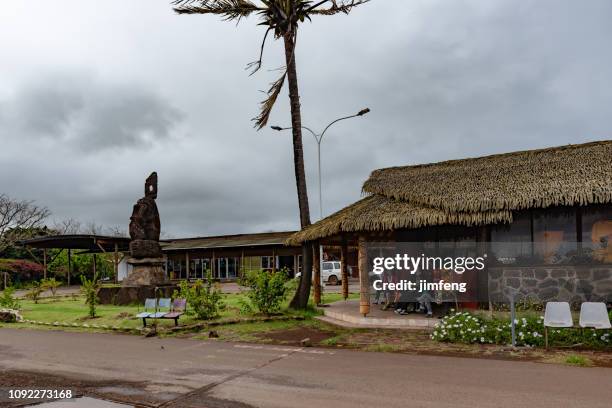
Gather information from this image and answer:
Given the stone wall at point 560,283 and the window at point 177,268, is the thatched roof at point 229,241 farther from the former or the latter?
the stone wall at point 560,283

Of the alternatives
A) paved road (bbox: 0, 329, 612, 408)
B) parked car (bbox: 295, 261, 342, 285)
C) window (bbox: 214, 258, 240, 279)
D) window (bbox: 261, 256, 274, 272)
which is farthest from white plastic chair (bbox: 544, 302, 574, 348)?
window (bbox: 214, 258, 240, 279)

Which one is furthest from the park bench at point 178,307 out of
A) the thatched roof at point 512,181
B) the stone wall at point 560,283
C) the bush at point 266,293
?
the stone wall at point 560,283

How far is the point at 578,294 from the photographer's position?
12.1 metres

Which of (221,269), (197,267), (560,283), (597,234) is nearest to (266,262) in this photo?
(221,269)

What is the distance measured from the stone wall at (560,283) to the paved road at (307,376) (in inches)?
181

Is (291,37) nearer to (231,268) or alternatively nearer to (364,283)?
(364,283)

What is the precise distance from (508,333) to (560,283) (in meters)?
3.13

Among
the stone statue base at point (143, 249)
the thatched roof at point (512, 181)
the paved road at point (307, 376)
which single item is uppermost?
the thatched roof at point (512, 181)

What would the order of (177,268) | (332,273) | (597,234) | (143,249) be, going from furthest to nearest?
(177,268)
(332,273)
(143,249)
(597,234)

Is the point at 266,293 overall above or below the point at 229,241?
below

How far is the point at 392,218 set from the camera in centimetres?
1312

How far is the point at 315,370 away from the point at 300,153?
922 cm

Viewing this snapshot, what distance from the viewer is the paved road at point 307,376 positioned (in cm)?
625

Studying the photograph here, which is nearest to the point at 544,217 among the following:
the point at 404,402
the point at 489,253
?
the point at 489,253
